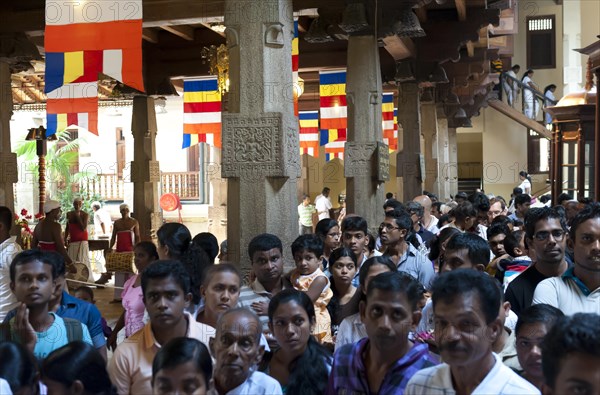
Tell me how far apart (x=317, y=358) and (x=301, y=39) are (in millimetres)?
13361

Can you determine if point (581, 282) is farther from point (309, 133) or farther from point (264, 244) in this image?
point (309, 133)

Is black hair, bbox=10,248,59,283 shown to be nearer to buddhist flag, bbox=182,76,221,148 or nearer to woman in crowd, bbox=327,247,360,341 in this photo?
woman in crowd, bbox=327,247,360,341

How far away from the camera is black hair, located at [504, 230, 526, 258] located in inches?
242

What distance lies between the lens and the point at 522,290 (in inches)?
183

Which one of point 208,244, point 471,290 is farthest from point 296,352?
point 208,244

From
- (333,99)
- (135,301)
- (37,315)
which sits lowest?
(135,301)

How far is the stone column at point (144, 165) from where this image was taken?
16938 mm

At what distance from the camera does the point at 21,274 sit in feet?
14.2

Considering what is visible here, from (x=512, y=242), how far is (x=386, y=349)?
10.4 feet

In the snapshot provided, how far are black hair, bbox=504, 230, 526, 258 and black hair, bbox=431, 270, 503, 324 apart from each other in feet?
11.0

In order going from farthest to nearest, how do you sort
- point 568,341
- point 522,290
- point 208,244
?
point 208,244 → point 522,290 → point 568,341

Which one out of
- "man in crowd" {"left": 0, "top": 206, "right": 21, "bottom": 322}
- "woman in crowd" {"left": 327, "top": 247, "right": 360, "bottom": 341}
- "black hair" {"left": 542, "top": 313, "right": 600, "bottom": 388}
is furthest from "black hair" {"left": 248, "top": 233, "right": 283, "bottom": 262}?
"black hair" {"left": 542, "top": 313, "right": 600, "bottom": 388}

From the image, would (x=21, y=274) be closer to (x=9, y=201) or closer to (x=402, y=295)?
(x=402, y=295)

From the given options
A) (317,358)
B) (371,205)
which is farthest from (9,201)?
(317,358)
